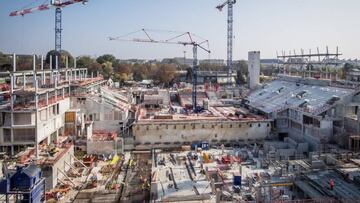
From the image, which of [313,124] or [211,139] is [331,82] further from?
[211,139]

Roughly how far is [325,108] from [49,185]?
19803mm

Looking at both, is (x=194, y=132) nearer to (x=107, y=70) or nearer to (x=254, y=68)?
(x=254, y=68)

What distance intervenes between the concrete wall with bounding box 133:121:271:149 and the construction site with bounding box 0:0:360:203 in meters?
0.08

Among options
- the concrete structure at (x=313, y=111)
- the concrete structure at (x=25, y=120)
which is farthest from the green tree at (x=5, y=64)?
the concrete structure at (x=313, y=111)

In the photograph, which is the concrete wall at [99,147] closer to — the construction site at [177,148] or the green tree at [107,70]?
the construction site at [177,148]

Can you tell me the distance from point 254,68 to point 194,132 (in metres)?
26.8

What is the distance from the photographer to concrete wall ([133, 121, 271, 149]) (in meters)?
28.6

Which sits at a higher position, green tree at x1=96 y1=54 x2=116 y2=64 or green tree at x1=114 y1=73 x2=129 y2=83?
green tree at x1=96 y1=54 x2=116 y2=64

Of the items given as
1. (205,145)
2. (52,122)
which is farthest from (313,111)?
(52,122)

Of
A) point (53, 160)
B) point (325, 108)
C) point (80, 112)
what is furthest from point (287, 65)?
point (53, 160)

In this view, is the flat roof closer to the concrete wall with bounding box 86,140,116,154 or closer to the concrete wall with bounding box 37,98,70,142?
the concrete wall with bounding box 86,140,116,154

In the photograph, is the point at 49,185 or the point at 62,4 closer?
the point at 49,185

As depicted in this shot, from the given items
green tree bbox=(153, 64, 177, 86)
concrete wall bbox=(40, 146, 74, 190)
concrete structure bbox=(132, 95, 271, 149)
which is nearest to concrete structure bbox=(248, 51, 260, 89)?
green tree bbox=(153, 64, 177, 86)

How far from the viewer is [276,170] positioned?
66.9 ft
